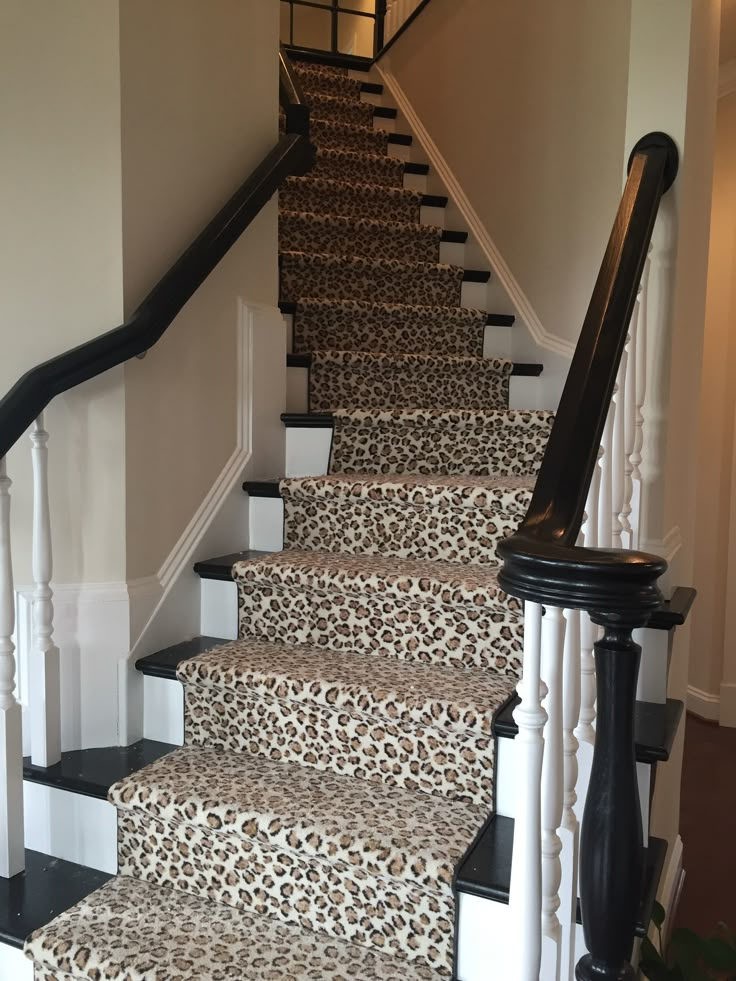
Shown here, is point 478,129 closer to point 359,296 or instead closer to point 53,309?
point 359,296

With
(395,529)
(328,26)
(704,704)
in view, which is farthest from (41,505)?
(328,26)

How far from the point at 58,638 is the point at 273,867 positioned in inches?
28.2

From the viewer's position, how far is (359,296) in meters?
3.37

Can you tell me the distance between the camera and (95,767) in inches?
73.1

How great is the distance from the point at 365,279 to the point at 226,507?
4.71 feet

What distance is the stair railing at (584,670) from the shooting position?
2.78 ft

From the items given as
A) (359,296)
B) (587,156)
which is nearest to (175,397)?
(359,296)

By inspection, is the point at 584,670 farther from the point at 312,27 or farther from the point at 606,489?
the point at 312,27

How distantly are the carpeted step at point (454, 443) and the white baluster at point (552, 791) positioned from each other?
5.19ft

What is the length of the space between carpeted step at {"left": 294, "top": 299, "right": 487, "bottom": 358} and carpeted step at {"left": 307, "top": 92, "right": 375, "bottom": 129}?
166 cm

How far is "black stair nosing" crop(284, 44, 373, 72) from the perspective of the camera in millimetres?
4918

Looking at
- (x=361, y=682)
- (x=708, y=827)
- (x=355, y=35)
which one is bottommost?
(x=708, y=827)

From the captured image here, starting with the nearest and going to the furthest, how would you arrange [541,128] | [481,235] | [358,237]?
[541,128] → [358,237] → [481,235]

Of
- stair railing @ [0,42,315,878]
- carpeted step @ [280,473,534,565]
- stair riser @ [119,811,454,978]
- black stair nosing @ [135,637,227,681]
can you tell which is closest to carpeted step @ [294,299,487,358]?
carpeted step @ [280,473,534,565]
